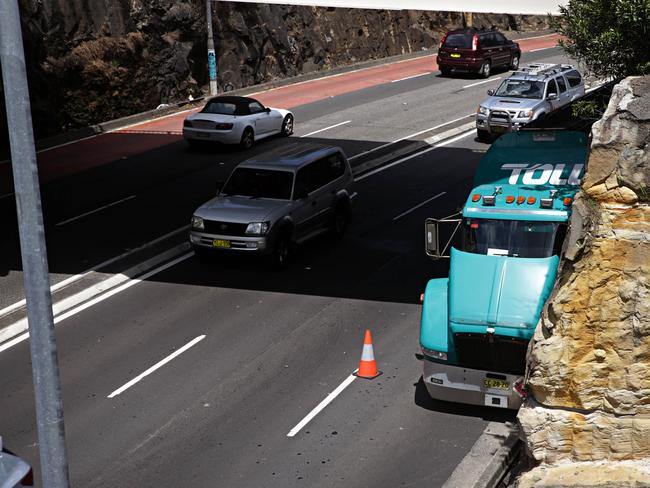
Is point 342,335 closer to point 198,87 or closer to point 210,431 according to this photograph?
point 210,431

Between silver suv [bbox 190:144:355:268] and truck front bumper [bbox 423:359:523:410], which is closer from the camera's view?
truck front bumper [bbox 423:359:523:410]

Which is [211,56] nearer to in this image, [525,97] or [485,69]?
[485,69]

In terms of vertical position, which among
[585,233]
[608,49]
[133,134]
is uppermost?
[608,49]

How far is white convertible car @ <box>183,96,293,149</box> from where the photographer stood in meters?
32.3

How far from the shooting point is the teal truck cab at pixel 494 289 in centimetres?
1353

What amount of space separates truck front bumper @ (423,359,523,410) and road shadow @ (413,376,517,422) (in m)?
0.35

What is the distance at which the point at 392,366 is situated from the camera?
628 inches

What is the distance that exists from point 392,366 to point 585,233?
5457 mm

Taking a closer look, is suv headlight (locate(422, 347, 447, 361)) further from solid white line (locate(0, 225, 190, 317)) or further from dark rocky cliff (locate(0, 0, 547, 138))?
dark rocky cliff (locate(0, 0, 547, 138))

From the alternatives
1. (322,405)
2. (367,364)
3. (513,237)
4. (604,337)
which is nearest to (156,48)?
(367,364)

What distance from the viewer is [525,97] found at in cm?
3450

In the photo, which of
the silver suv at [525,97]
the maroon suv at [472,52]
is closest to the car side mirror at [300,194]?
the silver suv at [525,97]

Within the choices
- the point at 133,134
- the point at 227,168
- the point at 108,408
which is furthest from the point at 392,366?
the point at 133,134

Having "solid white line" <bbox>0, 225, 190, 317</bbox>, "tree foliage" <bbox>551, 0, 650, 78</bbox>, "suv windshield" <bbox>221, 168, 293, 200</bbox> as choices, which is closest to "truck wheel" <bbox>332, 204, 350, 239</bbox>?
"suv windshield" <bbox>221, 168, 293, 200</bbox>
